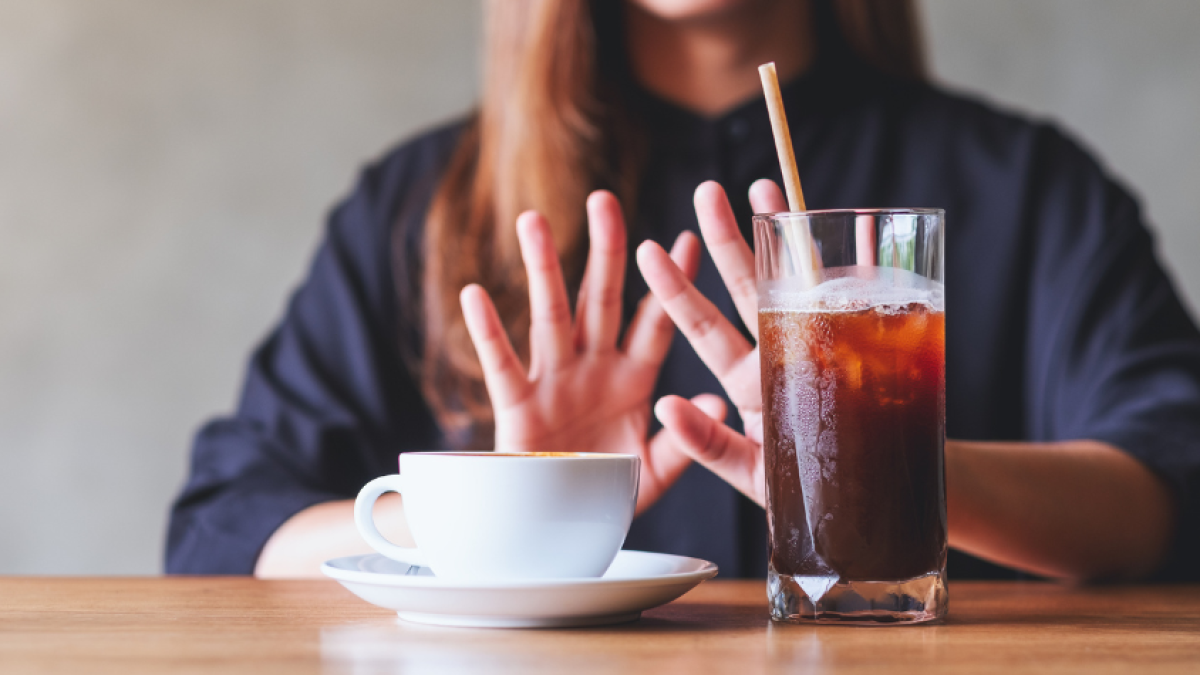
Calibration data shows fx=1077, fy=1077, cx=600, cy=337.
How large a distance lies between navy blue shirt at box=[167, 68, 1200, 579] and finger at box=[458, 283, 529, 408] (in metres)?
0.50

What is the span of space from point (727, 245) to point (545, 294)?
250 millimetres

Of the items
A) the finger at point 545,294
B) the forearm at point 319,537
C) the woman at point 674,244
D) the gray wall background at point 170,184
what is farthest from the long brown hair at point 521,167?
the gray wall background at point 170,184

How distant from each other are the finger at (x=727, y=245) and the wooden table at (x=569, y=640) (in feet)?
0.89

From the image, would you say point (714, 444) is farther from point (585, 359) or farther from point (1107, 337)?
point (1107, 337)

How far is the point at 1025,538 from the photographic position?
113 centimetres

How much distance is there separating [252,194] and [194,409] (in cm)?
59

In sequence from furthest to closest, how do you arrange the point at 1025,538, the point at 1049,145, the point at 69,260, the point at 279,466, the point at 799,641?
the point at 69,260 → the point at 1049,145 → the point at 279,466 → the point at 1025,538 → the point at 799,641

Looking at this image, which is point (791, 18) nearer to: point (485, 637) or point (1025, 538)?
point (1025, 538)

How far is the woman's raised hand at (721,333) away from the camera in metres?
0.89

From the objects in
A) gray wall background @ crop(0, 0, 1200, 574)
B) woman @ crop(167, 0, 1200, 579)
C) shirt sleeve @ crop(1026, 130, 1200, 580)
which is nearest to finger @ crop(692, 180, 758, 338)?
woman @ crop(167, 0, 1200, 579)

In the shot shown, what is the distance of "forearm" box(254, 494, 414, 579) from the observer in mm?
1238

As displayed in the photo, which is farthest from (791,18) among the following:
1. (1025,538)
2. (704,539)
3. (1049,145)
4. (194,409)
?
(194,409)

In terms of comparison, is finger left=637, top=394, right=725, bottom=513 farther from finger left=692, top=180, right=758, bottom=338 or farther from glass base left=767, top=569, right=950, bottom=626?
glass base left=767, top=569, right=950, bottom=626

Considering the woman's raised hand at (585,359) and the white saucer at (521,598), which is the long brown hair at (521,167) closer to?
the woman's raised hand at (585,359)
